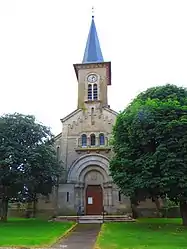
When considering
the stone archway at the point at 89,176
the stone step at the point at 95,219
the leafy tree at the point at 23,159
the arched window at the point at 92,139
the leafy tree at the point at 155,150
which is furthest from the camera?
the arched window at the point at 92,139

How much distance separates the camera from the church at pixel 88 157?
106ft

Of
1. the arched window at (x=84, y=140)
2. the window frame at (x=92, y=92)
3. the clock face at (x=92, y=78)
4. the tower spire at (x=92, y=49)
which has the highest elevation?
the tower spire at (x=92, y=49)

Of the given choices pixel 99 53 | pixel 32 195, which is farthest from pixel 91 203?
pixel 99 53

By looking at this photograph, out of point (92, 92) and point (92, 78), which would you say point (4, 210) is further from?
point (92, 78)

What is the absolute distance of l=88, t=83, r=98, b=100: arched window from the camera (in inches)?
1492

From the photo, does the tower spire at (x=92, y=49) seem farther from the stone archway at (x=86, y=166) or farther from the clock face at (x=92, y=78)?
the stone archway at (x=86, y=166)

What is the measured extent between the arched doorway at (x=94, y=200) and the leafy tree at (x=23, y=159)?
570cm

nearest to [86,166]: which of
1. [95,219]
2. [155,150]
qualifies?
[95,219]

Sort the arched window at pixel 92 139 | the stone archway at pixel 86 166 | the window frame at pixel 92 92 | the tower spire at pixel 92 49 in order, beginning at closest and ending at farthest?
the stone archway at pixel 86 166, the arched window at pixel 92 139, the window frame at pixel 92 92, the tower spire at pixel 92 49

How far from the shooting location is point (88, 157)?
3372 cm

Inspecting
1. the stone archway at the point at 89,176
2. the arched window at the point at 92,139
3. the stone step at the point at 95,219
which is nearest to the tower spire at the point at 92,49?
the arched window at the point at 92,139

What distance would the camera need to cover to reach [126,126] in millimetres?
24000

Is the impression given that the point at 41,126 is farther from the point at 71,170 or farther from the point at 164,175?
the point at 164,175

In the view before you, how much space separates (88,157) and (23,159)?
9.24m
